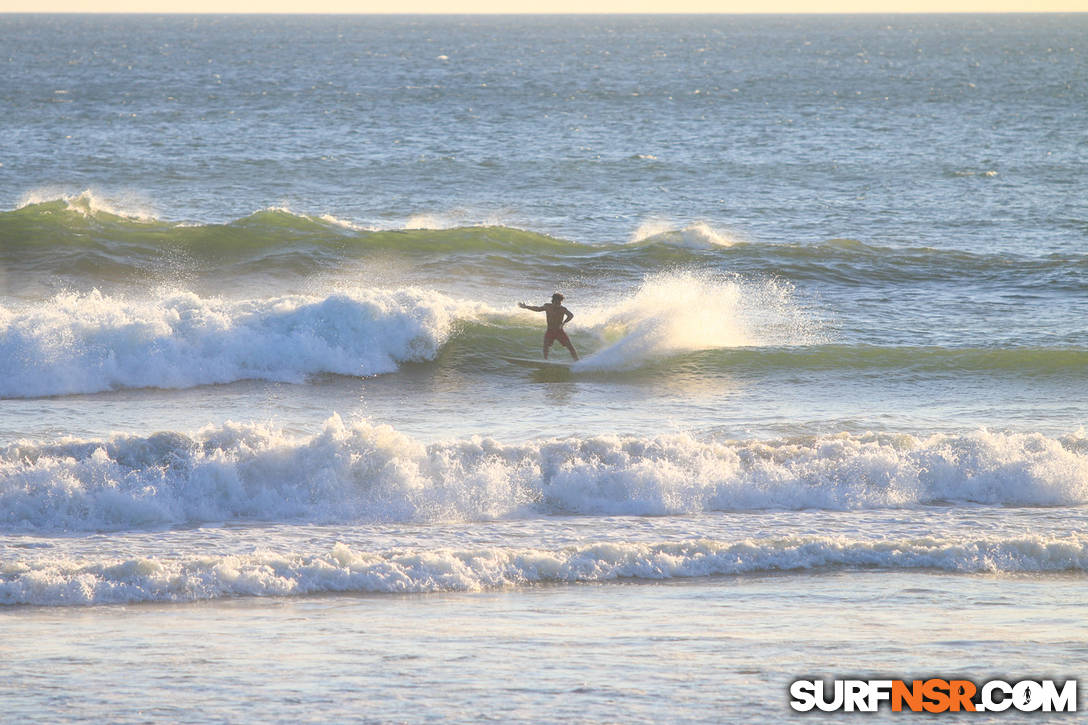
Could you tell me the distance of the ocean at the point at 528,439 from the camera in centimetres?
744

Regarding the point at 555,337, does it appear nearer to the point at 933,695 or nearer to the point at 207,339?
the point at 207,339

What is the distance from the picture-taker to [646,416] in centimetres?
1490

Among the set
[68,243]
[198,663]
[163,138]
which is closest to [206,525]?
[198,663]

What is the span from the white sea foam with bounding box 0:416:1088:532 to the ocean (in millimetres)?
39

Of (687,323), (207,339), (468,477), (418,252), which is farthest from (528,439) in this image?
(418,252)

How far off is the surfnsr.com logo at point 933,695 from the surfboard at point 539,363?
1065cm

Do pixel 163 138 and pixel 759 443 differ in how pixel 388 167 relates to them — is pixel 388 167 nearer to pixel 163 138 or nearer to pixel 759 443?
pixel 163 138

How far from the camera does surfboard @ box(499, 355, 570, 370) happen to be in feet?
57.3

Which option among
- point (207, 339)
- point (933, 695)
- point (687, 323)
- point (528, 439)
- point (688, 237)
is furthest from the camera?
point (688, 237)

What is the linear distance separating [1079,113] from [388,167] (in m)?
36.9

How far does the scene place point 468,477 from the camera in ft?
38.3

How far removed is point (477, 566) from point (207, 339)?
8.80 meters

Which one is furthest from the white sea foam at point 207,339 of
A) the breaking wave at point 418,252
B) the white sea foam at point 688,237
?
the white sea foam at point 688,237

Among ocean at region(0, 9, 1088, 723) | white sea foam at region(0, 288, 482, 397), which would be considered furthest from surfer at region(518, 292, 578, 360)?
white sea foam at region(0, 288, 482, 397)
